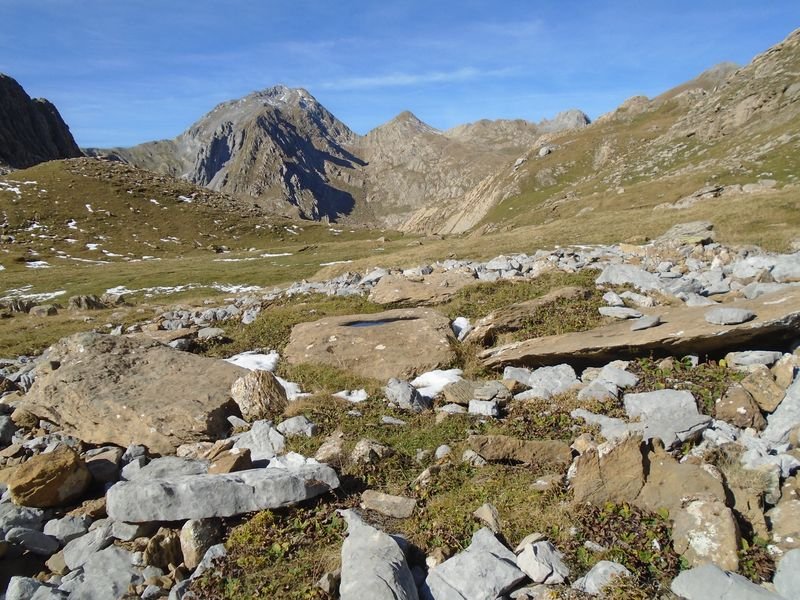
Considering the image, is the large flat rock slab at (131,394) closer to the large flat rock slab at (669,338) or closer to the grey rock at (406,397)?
the grey rock at (406,397)

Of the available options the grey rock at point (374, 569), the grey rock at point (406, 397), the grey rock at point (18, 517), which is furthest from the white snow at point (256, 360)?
the grey rock at point (374, 569)

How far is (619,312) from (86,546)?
14.6 meters

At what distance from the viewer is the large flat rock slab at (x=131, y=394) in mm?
11477

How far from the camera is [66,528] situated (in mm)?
8414

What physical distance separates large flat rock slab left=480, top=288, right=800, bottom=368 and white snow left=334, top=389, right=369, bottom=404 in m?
3.66

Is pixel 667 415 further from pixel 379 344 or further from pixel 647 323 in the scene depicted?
pixel 379 344

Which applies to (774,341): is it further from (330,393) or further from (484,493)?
(330,393)

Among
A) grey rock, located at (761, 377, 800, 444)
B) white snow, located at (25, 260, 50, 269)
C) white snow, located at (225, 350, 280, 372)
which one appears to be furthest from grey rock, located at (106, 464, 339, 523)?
white snow, located at (25, 260, 50, 269)

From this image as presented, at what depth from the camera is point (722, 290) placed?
15.7 metres

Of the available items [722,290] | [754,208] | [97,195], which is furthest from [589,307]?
[97,195]

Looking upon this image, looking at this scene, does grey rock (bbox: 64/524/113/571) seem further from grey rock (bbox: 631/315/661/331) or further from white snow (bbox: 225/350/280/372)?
grey rock (bbox: 631/315/661/331)

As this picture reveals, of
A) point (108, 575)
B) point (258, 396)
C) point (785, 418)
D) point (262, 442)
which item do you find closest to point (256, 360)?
point (258, 396)

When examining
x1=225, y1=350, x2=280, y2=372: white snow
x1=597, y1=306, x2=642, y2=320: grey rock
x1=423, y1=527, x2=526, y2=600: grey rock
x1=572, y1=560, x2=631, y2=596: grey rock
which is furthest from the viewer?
x1=225, y1=350, x2=280, y2=372: white snow

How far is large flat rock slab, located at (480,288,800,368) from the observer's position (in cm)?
1048
